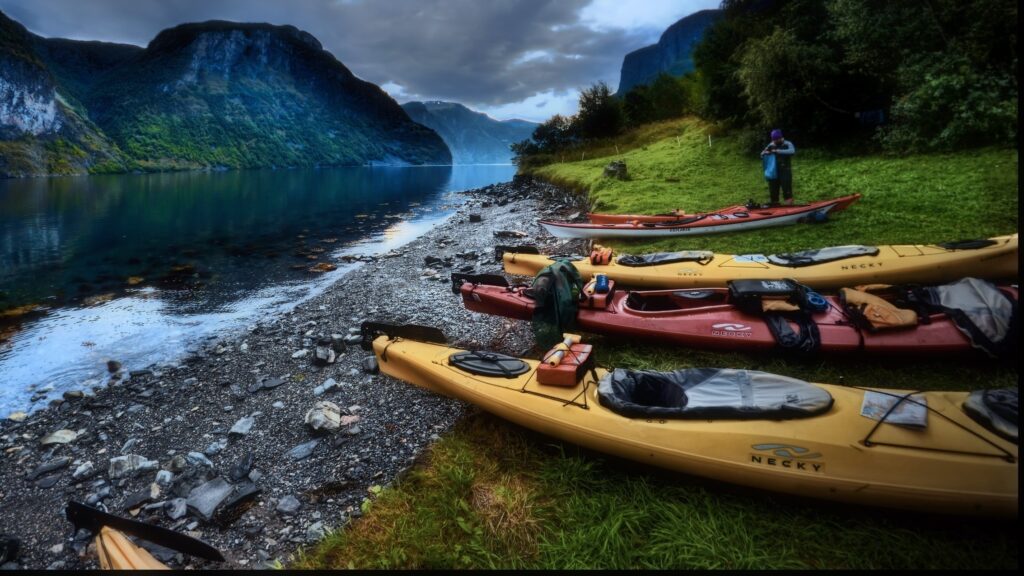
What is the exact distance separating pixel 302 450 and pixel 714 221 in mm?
10225

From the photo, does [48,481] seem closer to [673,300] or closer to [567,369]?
[567,369]

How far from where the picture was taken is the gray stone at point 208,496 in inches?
176

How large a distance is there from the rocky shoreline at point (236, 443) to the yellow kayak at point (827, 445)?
218 centimetres

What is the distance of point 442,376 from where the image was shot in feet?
16.8

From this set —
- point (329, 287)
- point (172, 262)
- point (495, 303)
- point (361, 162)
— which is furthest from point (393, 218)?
point (361, 162)

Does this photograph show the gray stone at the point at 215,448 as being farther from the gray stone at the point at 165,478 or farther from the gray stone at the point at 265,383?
the gray stone at the point at 265,383

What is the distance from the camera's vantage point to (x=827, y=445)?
331 centimetres

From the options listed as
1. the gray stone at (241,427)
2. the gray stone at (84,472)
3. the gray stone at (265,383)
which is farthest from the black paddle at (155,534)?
the gray stone at (265,383)

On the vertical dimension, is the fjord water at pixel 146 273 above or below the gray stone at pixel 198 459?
above

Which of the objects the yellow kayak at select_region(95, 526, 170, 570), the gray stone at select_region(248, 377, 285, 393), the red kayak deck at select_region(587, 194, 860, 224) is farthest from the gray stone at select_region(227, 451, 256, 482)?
the red kayak deck at select_region(587, 194, 860, 224)

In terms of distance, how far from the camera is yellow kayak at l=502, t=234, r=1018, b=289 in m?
6.21

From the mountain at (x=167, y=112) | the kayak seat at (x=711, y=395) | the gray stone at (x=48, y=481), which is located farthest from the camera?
the mountain at (x=167, y=112)

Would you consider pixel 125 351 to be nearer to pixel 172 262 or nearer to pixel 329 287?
pixel 329 287

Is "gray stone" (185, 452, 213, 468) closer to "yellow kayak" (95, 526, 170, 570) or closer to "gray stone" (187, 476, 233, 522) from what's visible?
"gray stone" (187, 476, 233, 522)
